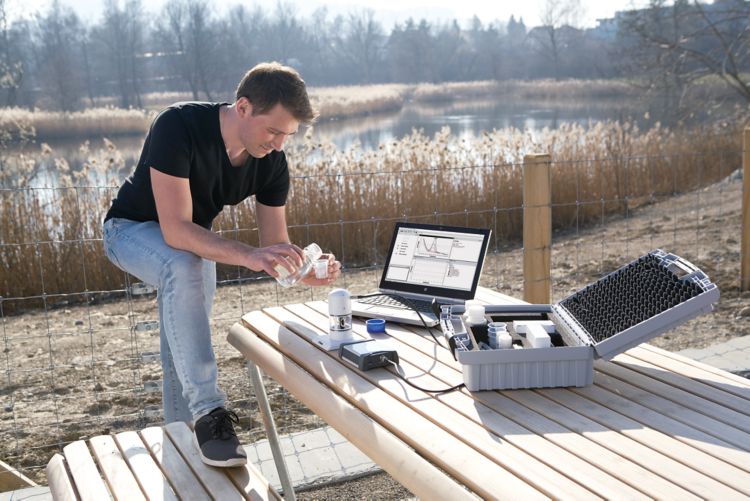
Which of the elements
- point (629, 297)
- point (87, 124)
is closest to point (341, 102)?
point (87, 124)

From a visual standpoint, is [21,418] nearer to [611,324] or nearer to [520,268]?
[611,324]

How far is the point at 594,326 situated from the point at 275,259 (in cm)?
74

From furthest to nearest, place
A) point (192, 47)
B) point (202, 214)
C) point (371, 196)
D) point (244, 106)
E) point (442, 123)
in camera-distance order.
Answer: point (192, 47)
point (442, 123)
point (371, 196)
point (202, 214)
point (244, 106)

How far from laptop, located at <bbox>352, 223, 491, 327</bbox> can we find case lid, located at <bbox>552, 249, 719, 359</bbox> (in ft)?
1.31

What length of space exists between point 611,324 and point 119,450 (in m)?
1.17

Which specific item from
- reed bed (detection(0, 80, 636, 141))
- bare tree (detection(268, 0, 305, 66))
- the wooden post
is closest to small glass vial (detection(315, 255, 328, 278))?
the wooden post

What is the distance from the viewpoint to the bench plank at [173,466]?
1.73 m

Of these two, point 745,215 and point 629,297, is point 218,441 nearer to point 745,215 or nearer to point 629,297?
point 629,297

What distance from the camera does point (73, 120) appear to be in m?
25.2

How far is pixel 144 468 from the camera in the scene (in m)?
1.85

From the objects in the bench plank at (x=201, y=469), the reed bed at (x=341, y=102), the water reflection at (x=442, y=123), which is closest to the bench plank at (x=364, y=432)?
the bench plank at (x=201, y=469)

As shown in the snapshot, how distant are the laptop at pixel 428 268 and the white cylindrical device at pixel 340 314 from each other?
170 mm

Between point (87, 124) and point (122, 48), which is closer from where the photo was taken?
point (87, 124)

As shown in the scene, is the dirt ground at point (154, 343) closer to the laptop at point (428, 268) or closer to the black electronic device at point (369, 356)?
the laptop at point (428, 268)
